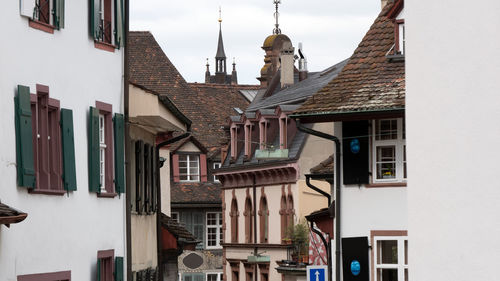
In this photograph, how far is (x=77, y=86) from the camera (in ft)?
87.9

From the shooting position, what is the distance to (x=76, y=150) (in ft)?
86.3

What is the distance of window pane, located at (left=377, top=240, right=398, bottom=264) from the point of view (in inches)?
1267

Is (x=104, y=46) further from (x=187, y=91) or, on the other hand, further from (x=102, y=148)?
(x=187, y=91)

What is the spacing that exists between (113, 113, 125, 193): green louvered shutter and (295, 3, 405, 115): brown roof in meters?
A: 4.79

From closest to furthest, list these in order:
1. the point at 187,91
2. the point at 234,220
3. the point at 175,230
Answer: the point at 175,230, the point at 234,220, the point at 187,91

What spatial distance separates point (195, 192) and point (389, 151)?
4500 cm

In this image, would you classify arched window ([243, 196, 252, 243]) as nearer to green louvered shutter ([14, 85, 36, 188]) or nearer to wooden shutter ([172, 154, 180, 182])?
wooden shutter ([172, 154, 180, 182])

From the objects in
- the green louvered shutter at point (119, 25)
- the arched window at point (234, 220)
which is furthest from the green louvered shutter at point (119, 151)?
the arched window at point (234, 220)

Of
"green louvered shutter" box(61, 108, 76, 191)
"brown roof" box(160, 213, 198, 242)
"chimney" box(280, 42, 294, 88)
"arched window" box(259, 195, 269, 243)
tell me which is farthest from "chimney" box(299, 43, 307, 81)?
"green louvered shutter" box(61, 108, 76, 191)

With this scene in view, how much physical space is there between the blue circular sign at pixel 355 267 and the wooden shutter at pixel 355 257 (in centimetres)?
2

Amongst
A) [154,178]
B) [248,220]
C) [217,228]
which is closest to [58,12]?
[154,178]

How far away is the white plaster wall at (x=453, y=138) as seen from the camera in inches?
545

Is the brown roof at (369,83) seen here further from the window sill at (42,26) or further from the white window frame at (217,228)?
the white window frame at (217,228)

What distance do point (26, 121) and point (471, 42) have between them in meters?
10.7
